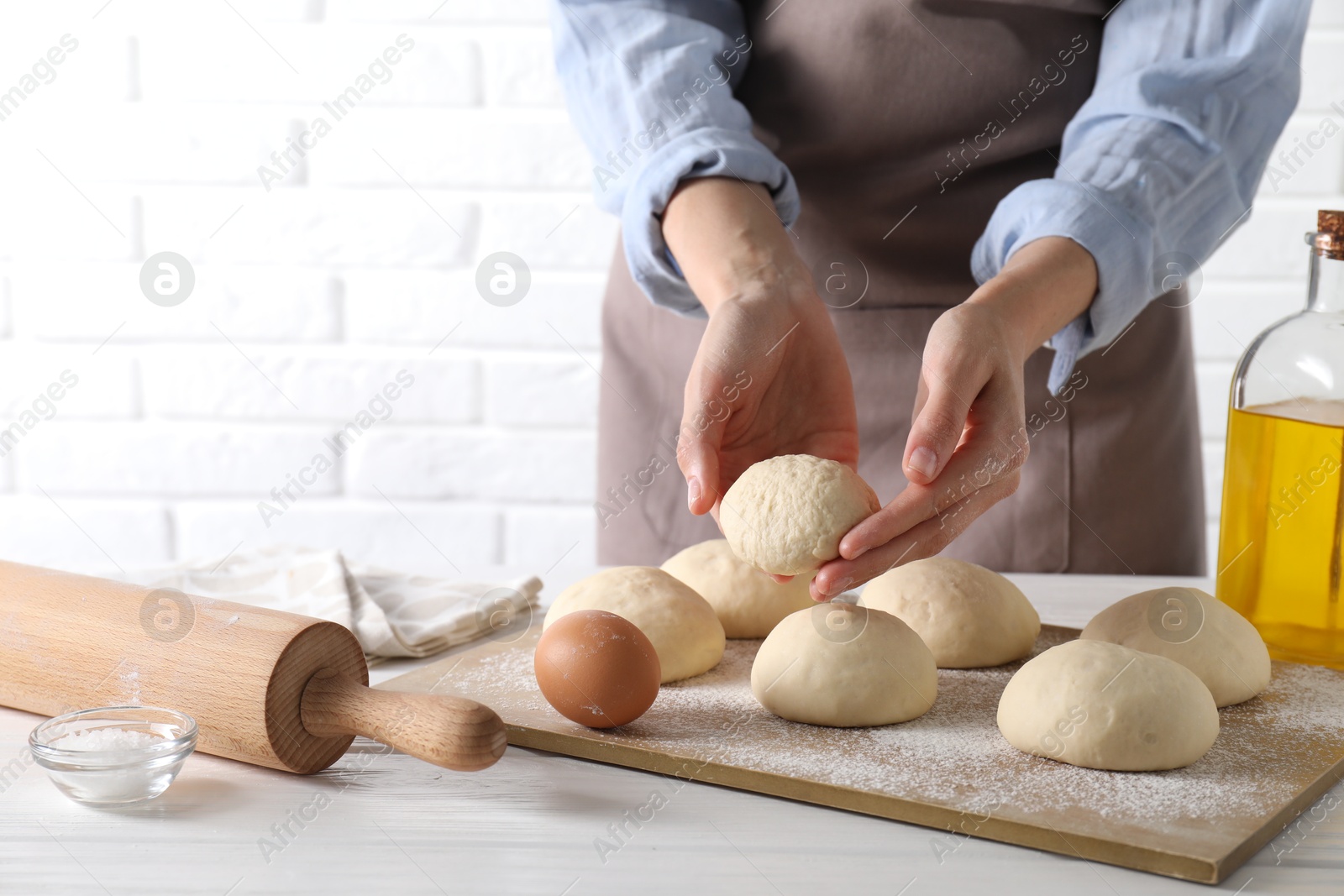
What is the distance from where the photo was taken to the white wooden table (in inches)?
27.9

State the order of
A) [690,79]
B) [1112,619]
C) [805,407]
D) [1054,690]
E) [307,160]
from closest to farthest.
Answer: [1054,690] < [1112,619] < [805,407] < [690,79] < [307,160]

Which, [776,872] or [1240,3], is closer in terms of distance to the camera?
[776,872]

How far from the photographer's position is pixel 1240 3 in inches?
50.1

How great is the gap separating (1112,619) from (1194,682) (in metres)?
0.18

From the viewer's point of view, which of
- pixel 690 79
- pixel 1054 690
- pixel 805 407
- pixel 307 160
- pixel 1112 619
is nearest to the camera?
pixel 1054 690

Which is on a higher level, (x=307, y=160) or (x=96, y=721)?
(x=307, y=160)

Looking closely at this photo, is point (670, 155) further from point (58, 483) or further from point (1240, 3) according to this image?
point (58, 483)

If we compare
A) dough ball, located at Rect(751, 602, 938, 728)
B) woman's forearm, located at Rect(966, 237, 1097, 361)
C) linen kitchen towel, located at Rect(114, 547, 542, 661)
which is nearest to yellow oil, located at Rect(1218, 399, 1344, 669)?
woman's forearm, located at Rect(966, 237, 1097, 361)

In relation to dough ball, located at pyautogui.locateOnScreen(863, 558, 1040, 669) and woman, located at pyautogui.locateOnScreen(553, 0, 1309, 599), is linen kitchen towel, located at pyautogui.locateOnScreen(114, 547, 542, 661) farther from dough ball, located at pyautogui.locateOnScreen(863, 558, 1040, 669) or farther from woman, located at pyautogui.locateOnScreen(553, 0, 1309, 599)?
dough ball, located at pyautogui.locateOnScreen(863, 558, 1040, 669)

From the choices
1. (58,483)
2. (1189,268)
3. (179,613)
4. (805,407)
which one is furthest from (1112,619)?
(58,483)

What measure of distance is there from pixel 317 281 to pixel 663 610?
1.36 meters

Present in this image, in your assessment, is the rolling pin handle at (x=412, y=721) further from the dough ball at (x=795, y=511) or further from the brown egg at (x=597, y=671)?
the dough ball at (x=795, y=511)

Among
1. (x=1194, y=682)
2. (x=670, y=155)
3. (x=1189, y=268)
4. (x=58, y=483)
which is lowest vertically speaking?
(x=58, y=483)

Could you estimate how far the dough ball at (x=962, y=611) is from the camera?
1.06 meters
